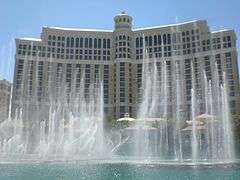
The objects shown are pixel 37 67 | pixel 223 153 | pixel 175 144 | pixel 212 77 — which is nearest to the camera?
pixel 223 153

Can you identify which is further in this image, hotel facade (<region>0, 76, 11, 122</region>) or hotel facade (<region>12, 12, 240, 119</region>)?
hotel facade (<region>0, 76, 11, 122</region>)

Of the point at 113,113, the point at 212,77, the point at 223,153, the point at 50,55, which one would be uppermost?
the point at 50,55

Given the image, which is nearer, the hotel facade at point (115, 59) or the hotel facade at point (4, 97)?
the hotel facade at point (115, 59)

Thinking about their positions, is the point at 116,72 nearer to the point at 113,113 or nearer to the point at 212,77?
the point at 113,113

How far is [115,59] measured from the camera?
90750 millimetres

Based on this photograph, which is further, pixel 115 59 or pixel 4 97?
pixel 4 97

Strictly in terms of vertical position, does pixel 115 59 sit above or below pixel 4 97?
above

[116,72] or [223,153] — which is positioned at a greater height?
[116,72]

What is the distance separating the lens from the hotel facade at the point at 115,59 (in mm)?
84375

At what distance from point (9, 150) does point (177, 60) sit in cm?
5539

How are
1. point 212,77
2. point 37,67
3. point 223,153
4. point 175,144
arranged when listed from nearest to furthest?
point 223,153 → point 175,144 → point 212,77 → point 37,67

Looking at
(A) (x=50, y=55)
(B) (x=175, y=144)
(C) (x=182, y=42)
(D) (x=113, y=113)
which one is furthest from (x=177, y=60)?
(B) (x=175, y=144)

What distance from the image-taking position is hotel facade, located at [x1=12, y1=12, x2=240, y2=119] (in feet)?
277

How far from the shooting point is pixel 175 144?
3997 centimetres
